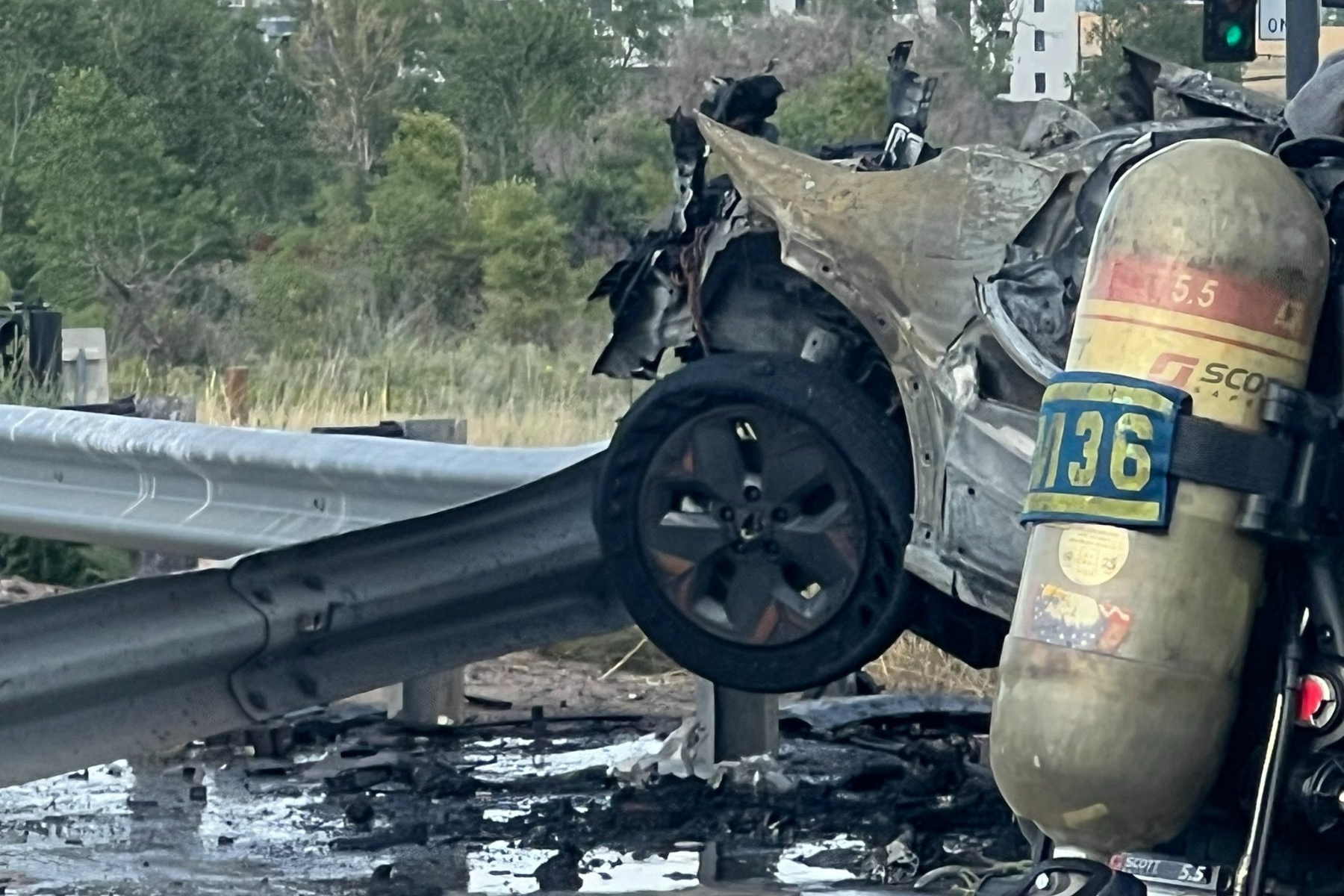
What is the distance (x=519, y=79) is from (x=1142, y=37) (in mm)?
16191

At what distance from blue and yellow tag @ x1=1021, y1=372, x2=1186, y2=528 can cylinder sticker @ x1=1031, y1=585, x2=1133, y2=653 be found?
5.6 inches

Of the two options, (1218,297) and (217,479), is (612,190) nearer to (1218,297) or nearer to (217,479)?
(217,479)

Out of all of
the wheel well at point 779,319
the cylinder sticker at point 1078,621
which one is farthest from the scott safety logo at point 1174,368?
the wheel well at point 779,319

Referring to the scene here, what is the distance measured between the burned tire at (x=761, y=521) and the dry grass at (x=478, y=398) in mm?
2553

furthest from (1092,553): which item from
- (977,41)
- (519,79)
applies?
(977,41)

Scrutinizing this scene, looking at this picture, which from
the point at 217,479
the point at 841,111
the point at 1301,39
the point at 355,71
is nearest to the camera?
the point at 217,479

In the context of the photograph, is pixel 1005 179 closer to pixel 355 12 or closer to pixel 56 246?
pixel 56 246

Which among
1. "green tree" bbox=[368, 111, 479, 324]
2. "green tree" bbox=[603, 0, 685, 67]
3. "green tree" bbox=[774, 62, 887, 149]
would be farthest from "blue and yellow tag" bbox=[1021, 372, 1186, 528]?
"green tree" bbox=[603, 0, 685, 67]

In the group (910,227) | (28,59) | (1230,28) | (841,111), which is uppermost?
(28,59)

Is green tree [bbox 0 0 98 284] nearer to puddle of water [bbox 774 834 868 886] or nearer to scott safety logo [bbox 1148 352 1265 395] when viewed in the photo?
puddle of water [bbox 774 834 868 886]

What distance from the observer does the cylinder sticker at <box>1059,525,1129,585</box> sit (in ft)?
13.7

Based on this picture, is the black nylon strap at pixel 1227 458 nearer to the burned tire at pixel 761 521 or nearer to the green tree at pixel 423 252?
the burned tire at pixel 761 521

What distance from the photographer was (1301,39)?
1186 cm

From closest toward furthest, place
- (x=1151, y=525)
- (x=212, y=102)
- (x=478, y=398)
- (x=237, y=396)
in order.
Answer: (x=1151, y=525)
(x=237, y=396)
(x=478, y=398)
(x=212, y=102)
